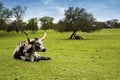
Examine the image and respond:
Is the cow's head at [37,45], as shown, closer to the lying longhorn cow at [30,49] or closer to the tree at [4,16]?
the lying longhorn cow at [30,49]

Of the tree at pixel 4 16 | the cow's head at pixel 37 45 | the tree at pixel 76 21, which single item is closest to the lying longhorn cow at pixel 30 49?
the cow's head at pixel 37 45

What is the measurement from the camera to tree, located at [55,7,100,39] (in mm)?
49375

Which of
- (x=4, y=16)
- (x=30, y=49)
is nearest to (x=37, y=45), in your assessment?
(x=30, y=49)

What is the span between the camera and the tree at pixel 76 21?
49375 millimetres

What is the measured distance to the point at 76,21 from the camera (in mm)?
50031

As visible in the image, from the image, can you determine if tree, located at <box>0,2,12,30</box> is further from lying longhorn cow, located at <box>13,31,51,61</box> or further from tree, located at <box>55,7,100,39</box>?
lying longhorn cow, located at <box>13,31,51,61</box>

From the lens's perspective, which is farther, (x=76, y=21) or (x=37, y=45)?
(x=76, y=21)

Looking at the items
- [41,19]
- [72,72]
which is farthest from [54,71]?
[41,19]

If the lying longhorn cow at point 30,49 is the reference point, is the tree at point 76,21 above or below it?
above

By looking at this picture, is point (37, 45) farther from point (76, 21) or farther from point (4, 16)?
point (4, 16)

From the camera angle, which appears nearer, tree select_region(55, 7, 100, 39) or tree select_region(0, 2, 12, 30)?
tree select_region(55, 7, 100, 39)

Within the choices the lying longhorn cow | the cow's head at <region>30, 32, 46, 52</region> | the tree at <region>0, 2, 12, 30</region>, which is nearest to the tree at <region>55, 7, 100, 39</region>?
the tree at <region>0, 2, 12, 30</region>

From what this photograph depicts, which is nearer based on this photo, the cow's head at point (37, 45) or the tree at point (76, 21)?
the cow's head at point (37, 45)

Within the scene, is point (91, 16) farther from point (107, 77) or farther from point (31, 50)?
point (107, 77)
